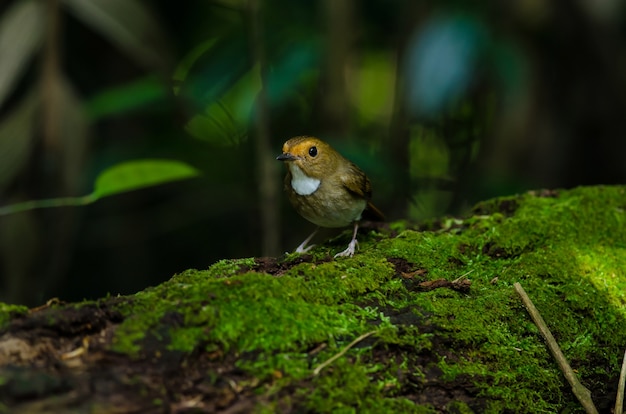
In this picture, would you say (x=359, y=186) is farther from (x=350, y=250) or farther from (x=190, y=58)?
(x=190, y=58)

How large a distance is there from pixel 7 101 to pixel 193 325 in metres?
4.45

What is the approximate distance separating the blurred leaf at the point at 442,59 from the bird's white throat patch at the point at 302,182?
0.99 metres

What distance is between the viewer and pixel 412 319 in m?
2.36

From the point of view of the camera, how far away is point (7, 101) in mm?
5770

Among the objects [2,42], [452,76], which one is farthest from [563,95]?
[2,42]

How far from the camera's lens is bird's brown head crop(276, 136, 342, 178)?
386 cm

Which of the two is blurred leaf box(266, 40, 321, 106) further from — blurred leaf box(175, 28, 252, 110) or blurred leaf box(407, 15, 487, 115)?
blurred leaf box(407, 15, 487, 115)

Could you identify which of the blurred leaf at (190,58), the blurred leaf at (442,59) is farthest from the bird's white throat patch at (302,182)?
the blurred leaf at (190,58)

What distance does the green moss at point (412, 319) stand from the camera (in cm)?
199

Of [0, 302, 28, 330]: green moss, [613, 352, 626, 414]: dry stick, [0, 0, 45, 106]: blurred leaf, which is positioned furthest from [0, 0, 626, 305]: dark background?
[0, 302, 28, 330]: green moss

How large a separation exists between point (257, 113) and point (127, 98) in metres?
0.86

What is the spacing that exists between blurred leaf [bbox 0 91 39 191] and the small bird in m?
1.67

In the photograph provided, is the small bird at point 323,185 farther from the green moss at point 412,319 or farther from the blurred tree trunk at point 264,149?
the green moss at point 412,319

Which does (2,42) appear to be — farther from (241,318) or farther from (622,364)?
(622,364)
